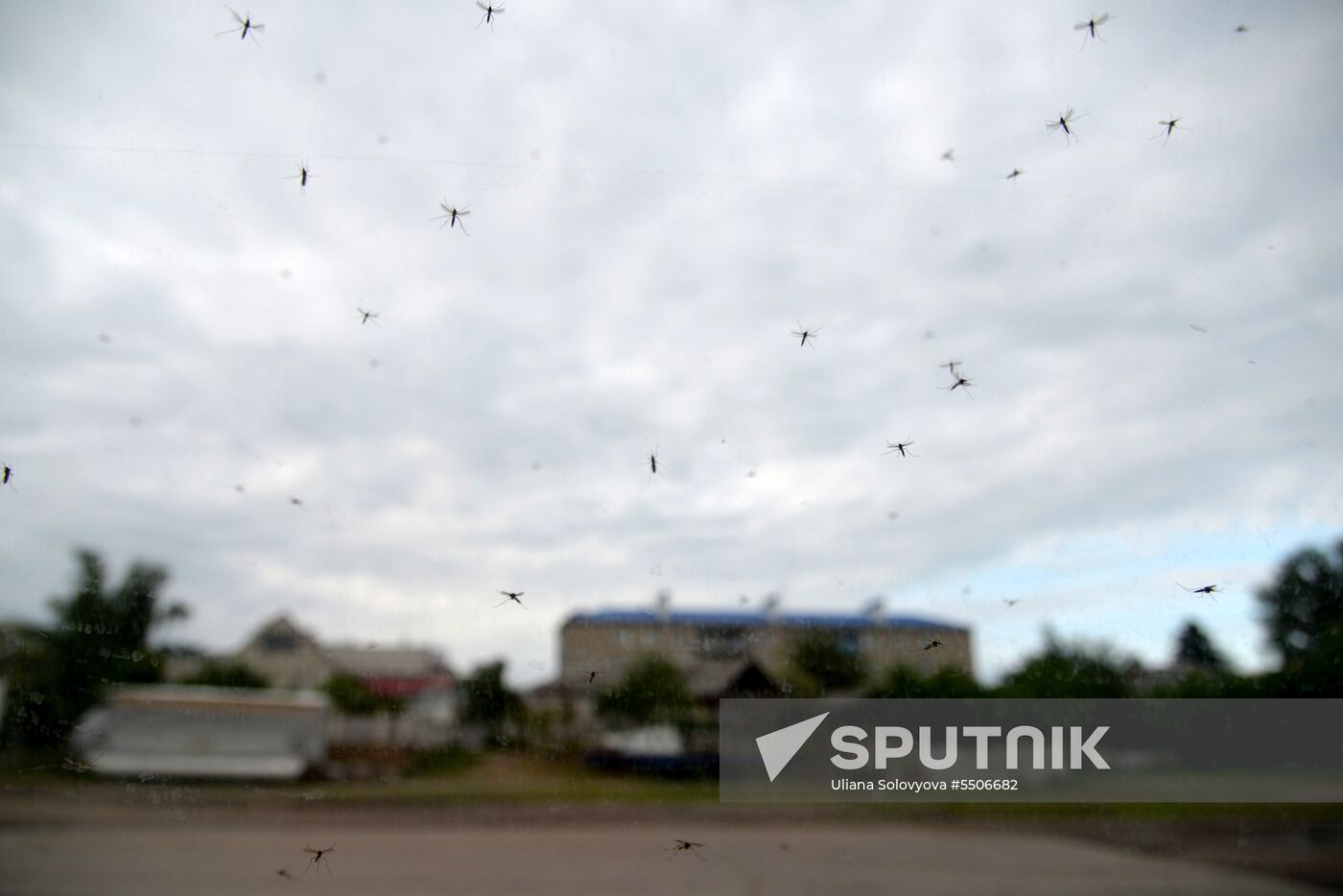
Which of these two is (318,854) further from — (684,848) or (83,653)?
(684,848)

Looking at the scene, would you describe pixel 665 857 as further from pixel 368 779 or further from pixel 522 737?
pixel 368 779

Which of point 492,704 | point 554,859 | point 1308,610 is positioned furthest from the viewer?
point 1308,610

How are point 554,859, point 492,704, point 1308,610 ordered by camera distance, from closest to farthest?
point 492,704
point 554,859
point 1308,610

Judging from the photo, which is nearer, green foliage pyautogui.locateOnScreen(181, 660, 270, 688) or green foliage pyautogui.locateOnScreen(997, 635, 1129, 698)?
green foliage pyautogui.locateOnScreen(181, 660, 270, 688)

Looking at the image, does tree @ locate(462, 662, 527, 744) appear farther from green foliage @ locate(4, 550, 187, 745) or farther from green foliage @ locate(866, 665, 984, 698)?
green foliage @ locate(866, 665, 984, 698)

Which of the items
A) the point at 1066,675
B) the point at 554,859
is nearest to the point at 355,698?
the point at 554,859

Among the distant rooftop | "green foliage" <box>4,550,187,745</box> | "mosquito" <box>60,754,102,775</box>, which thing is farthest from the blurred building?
"mosquito" <box>60,754,102,775</box>

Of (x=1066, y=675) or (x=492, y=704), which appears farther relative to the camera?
(x=1066, y=675)

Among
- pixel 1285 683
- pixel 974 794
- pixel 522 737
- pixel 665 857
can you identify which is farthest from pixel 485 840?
pixel 1285 683
